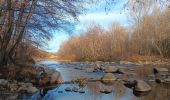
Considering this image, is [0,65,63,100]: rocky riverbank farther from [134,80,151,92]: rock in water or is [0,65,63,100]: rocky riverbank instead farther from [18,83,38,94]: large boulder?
[134,80,151,92]: rock in water

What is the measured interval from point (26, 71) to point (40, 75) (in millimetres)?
1112

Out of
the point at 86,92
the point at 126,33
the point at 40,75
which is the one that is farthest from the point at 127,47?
the point at 86,92

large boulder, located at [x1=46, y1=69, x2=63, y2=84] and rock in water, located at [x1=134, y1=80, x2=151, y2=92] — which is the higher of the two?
large boulder, located at [x1=46, y1=69, x2=63, y2=84]

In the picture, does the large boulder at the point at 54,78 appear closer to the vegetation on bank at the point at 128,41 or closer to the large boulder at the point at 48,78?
the large boulder at the point at 48,78

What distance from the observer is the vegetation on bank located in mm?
51875

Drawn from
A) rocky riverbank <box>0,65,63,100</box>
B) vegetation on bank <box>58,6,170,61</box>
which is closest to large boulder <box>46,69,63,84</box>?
rocky riverbank <box>0,65,63,100</box>

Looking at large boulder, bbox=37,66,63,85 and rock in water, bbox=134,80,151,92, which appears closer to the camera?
rock in water, bbox=134,80,151,92

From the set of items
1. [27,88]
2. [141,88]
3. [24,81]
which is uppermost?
[24,81]

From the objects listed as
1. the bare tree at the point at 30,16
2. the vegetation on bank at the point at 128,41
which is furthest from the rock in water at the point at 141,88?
the vegetation on bank at the point at 128,41

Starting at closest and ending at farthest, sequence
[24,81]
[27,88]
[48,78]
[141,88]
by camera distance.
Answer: [27,88] < [141,88] < [24,81] < [48,78]

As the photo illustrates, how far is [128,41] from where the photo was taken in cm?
6606

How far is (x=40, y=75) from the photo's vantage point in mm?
21922

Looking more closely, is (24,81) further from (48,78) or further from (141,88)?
(141,88)

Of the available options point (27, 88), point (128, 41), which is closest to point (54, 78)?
point (27, 88)
